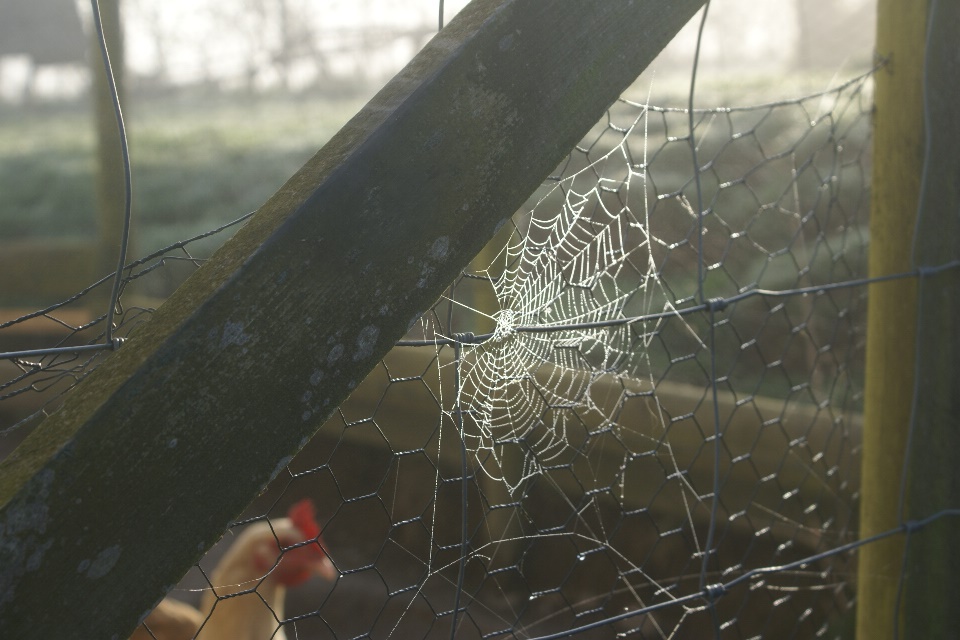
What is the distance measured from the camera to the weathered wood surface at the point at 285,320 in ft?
1.69

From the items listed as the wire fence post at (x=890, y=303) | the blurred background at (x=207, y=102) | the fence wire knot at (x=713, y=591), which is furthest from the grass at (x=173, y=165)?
the fence wire knot at (x=713, y=591)

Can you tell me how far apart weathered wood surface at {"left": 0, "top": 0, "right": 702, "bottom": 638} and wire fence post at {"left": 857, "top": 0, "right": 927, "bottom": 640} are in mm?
704

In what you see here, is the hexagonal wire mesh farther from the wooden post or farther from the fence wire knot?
the fence wire knot

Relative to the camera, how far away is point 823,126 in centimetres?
450

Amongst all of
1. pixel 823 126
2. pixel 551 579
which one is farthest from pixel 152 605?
pixel 823 126

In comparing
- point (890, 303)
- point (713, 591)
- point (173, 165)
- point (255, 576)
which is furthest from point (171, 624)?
point (173, 165)

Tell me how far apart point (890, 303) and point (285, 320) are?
102cm

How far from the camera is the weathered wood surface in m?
0.52

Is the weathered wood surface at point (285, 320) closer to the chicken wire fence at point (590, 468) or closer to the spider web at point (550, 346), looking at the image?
the spider web at point (550, 346)

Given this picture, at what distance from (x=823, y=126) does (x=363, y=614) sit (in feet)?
12.7

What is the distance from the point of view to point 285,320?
58cm

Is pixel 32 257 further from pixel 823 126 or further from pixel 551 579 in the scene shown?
pixel 823 126

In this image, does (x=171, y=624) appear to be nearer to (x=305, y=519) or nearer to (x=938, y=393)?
(x=305, y=519)

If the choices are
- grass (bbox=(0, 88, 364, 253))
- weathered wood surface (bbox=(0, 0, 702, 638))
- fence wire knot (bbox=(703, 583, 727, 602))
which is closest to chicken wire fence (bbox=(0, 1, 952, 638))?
fence wire knot (bbox=(703, 583, 727, 602))
